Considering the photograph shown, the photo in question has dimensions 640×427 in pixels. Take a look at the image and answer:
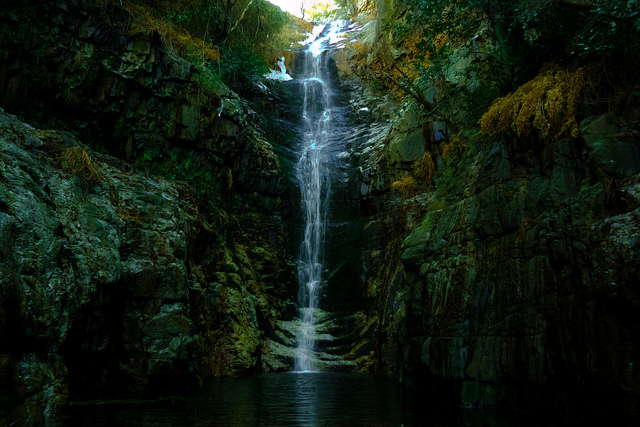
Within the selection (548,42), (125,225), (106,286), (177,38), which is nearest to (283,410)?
(106,286)

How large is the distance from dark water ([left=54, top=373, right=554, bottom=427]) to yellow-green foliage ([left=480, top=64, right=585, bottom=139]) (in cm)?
459

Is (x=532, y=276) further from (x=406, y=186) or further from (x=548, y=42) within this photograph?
(x=406, y=186)

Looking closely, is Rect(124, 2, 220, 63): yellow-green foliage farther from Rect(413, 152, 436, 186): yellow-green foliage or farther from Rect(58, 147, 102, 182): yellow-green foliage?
Rect(413, 152, 436, 186): yellow-green foliage

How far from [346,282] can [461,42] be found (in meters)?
10.1

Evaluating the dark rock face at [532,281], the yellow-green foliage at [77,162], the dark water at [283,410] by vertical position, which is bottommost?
the dark water at [283,410]

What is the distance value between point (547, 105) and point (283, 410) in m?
6.92

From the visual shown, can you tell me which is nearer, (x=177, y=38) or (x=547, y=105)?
(x=547, y=105)

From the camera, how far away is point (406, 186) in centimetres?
1602

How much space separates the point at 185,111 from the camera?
15.3 m

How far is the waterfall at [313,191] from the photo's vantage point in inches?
650

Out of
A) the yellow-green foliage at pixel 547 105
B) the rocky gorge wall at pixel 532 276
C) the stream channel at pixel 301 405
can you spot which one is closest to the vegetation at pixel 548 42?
the yellow-green foliage at pixel 547 105

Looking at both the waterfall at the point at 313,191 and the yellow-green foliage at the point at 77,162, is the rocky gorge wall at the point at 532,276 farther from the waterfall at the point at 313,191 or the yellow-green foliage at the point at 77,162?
the yellow-green foliage at the point at 77,162

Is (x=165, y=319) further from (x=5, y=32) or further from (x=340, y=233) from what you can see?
(x=340, y=233)

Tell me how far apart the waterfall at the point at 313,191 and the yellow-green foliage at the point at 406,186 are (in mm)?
4532
